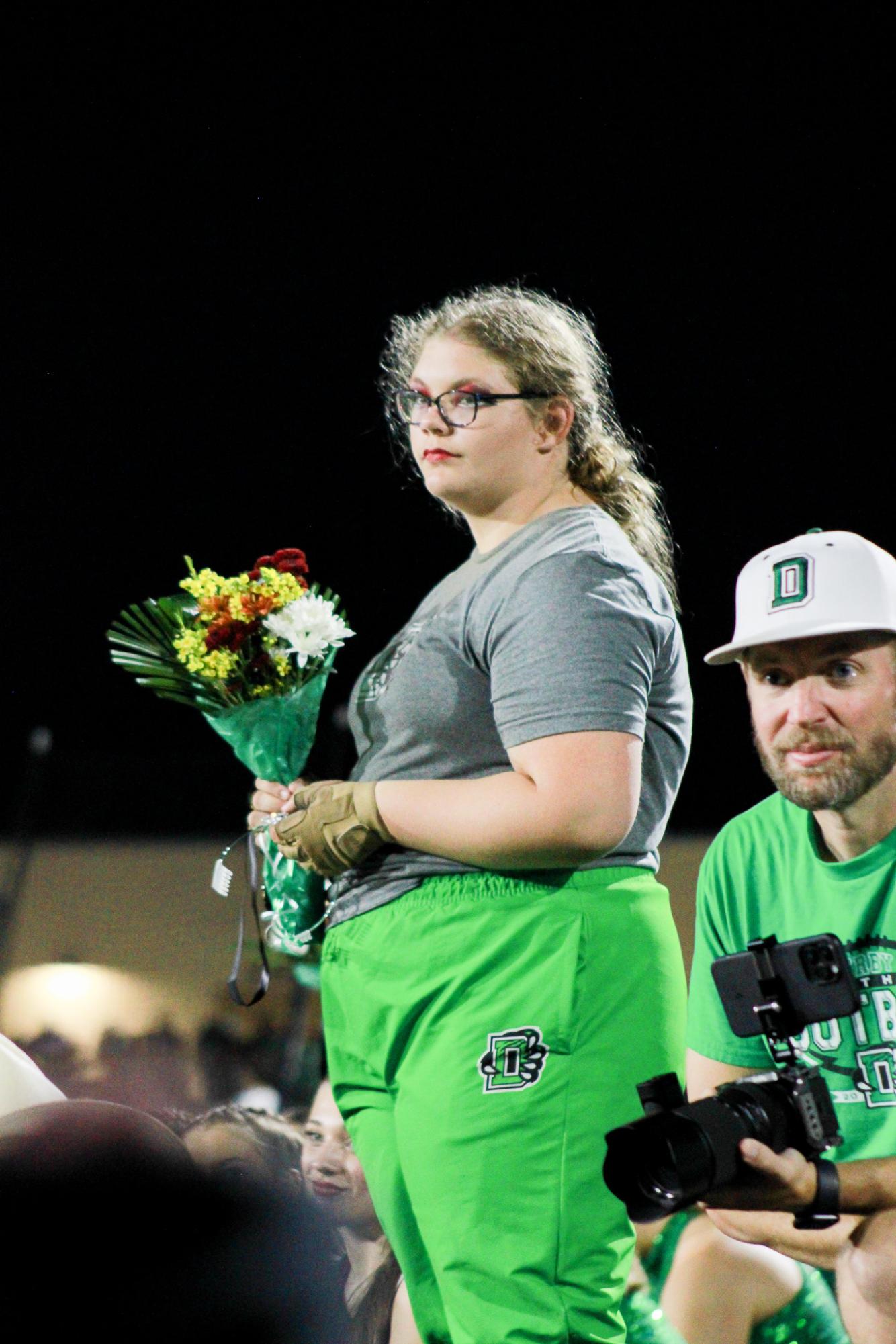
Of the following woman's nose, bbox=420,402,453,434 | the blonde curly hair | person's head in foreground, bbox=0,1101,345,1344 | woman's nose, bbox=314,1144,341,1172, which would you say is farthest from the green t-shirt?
woman's nose, bbox=314,1144,341,1172

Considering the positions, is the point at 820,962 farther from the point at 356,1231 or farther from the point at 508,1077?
A: the point at 356,1231

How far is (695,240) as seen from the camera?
13.0ft

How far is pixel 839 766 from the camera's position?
1.56m

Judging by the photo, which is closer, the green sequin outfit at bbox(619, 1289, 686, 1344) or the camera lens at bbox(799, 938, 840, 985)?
the camera lens at bbox(799, 938, 840, 985)

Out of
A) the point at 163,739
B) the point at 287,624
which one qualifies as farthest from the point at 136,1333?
the point at 163,739

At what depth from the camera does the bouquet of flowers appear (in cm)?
181

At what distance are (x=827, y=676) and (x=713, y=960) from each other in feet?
1.27

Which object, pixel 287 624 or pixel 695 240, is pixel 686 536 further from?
pixel 287 624

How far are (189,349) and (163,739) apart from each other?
374cm

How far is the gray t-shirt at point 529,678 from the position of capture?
4.88 feet

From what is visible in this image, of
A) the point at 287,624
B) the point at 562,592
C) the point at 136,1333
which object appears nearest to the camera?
the point at 136,1333

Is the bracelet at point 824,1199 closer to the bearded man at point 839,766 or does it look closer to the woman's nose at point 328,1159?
the bearded man at point 839,766

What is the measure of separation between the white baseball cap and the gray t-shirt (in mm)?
98

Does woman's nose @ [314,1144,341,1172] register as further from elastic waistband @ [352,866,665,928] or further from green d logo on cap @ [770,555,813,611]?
green d logo on cap @ [770,555,813,611]
